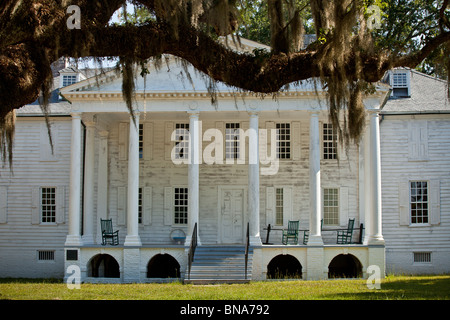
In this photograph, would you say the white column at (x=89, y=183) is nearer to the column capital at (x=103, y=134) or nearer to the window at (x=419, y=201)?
the column capital at (x=103, y=134)

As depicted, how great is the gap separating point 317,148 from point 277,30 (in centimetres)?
1283

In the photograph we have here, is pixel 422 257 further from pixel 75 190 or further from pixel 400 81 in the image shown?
pixel 75 190

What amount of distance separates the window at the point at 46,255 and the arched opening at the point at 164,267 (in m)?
4.16

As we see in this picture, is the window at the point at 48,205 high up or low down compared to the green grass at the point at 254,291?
up

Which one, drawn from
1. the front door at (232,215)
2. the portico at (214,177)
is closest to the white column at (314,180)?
the portico at (214,177)

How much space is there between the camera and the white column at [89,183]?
21.9 meters

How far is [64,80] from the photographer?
26.2 m

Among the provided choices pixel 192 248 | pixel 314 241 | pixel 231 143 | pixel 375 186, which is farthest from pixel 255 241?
pixel 231 143

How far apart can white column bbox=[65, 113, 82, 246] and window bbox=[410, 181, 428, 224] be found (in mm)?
13174

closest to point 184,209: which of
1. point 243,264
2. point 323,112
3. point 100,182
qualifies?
point 100,182

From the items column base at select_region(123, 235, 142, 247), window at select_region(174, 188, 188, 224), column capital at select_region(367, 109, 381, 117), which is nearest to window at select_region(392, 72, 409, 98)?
column capital at select_region(367, 109, 381, 117)

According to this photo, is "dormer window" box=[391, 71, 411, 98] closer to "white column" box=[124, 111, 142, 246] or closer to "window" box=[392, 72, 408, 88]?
"window" box=[392, 72, 408, 88]

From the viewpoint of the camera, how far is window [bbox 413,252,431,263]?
22.7 meters

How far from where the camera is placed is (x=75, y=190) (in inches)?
821
